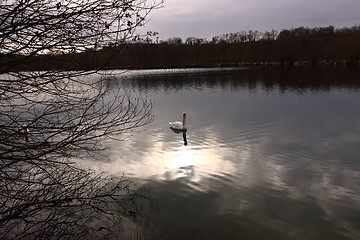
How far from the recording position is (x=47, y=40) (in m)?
3.47

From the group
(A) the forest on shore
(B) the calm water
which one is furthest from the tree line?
(B) the calm water

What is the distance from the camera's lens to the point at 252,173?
997cm

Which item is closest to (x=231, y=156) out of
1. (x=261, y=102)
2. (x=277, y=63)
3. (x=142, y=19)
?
(x=142, y=19)

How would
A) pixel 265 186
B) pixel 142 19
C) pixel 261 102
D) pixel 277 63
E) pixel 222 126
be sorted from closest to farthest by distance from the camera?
1. pixel 142 19
2. pixel 265 186
3. pixel 222 126
4. pixel 261 102
5. pixel 277 63

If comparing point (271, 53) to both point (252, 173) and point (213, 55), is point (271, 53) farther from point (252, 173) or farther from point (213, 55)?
point (252, 173)

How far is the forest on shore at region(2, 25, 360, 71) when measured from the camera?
3613mm

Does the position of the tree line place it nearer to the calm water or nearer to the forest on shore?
the forest on shore

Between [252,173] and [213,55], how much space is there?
102759mm

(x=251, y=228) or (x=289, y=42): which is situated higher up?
(x=289, y=42)

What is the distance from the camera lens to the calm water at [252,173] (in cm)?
688

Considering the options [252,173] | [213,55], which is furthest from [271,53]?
[252,173]

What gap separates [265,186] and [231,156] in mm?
2984

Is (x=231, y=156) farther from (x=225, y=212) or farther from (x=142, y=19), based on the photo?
(x=142, y=19)

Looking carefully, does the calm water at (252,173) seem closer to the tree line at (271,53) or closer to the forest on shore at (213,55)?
the forest on shore at (213,55)
